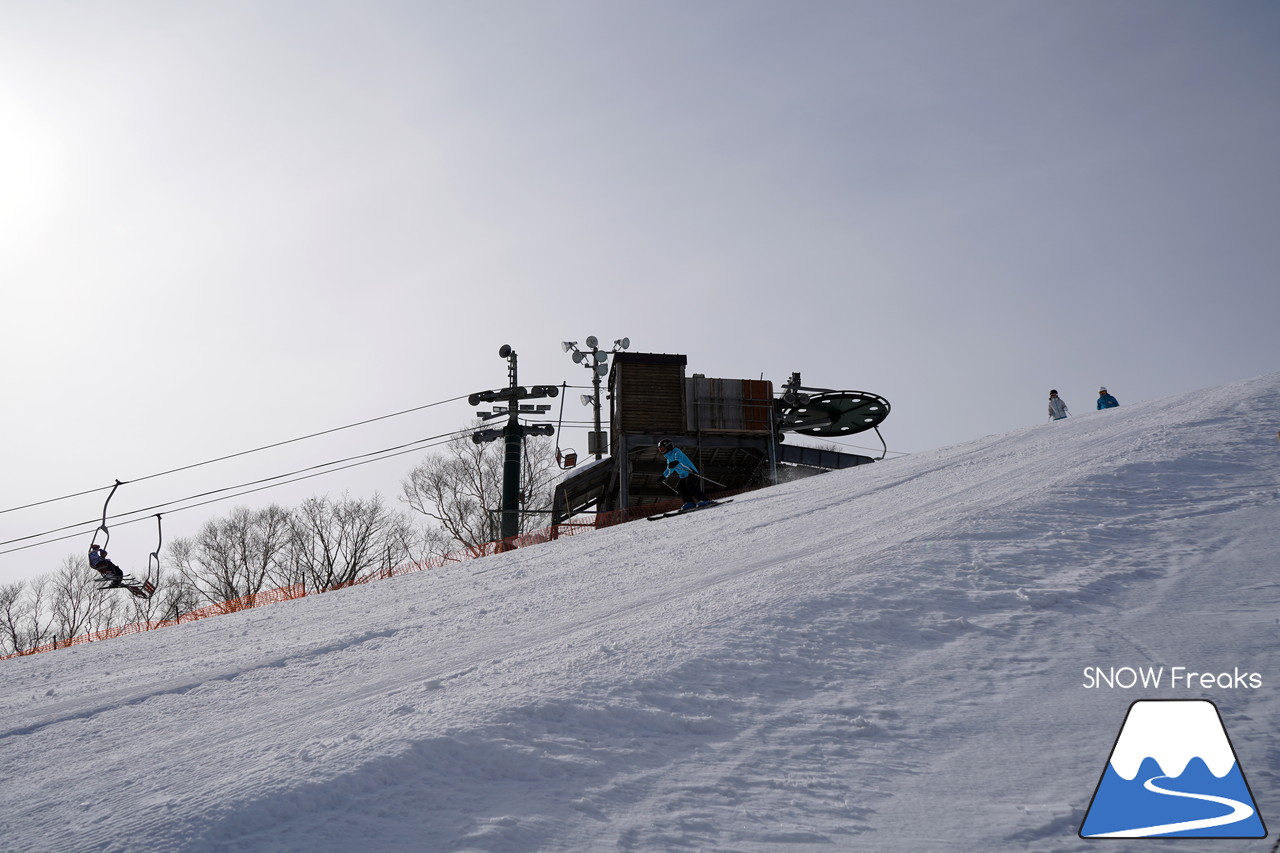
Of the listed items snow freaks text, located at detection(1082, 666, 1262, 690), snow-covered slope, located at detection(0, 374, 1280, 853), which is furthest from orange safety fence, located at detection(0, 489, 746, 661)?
snow freaks text, located at detection(1082, 666, 1262, 690)

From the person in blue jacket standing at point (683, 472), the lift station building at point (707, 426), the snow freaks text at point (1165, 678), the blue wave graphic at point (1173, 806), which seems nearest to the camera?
the blue wave graphic at point (1173, 806)

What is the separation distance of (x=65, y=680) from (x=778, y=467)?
2821cm

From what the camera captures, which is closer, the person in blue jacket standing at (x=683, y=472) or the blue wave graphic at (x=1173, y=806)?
the blue wave graphic at (x=1173, y=806)

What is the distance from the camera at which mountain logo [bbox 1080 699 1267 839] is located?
3947 millimetres

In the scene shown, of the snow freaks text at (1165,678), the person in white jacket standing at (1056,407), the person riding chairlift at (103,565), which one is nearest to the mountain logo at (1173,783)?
the snow freaks text at (1165,678)

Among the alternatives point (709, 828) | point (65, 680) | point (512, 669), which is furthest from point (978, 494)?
point (65, 680)

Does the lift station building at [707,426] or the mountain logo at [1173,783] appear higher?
the lift station building at [707,426]

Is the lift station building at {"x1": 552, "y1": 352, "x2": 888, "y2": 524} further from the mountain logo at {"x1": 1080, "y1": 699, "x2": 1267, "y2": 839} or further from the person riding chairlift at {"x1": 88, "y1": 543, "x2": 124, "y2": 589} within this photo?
the mountain logo at {"x1": 1080, "y1": 699, "x2": 1267, "y2": 839}

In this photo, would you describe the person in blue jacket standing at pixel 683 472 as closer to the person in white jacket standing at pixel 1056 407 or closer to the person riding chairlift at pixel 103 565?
the person in white jacket standing at pixel 1056 407

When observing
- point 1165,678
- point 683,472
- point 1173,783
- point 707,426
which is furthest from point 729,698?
point 707,426

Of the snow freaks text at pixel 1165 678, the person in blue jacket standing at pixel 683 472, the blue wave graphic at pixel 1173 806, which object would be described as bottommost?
the blue wave graphic at pixel 1173 806

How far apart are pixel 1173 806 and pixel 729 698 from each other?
8.12ft

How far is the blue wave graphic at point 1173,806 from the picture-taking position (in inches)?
154

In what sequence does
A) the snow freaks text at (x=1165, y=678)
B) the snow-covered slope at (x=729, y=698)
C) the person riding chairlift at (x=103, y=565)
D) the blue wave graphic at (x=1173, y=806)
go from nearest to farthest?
the blue wave graphic at (x=1173, y=806), the snow-covered slope at (x=729, y=698), the snow freaks text at (x=1165, y=678), the person riding chairlift at (x=103, y=565)
